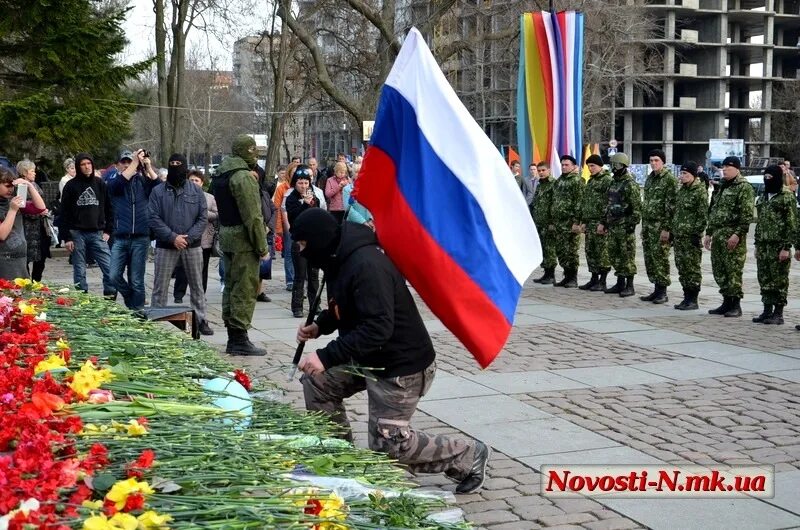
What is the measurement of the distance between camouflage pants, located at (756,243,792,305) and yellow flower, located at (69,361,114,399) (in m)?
9.77

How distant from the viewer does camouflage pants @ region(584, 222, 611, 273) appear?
15664mm

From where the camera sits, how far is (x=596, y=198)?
1576 centimetres

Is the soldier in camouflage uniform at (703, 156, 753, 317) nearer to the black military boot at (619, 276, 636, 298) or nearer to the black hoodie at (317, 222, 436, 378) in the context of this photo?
the black military boot at (619, 276, 636, 298)

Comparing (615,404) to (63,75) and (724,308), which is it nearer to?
(724,308)

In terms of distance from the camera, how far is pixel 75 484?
3.10m

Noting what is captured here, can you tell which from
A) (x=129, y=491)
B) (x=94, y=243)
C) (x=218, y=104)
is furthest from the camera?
(x=218, y=104)

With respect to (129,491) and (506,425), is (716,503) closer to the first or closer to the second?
(506,425)

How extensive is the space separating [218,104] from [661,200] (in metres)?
74.9

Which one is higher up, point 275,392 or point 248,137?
point 248,137

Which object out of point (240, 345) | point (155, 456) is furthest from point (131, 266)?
point (155, 456)

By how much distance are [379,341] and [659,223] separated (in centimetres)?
1000

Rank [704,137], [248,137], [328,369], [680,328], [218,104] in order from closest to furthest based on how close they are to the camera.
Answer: [328,369]
[248,137]
[680,328]
[218,104]
[704,137]

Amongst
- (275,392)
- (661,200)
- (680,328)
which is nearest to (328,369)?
(275,392)

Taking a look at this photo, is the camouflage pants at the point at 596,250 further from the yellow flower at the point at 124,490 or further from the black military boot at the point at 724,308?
the yellow flower at the point at 124,490
